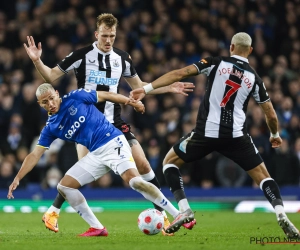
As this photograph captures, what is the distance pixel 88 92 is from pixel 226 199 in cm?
739

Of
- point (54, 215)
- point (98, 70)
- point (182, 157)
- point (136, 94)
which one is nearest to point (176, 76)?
point (136, 94)

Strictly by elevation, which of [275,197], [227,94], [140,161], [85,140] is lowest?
[275,197]

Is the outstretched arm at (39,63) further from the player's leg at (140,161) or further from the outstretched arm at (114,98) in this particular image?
the player's leg at (140,161)

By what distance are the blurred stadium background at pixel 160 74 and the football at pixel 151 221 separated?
665cm

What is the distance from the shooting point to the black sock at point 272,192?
933 centimetres

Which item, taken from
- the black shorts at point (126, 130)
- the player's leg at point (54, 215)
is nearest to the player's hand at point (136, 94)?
the black shorts at point (126, 130)

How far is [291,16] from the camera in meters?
20.3

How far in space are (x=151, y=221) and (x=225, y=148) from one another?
1.38 meters

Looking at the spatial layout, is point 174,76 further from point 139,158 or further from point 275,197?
point 275,197

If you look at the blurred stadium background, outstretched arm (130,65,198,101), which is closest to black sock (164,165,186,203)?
outstretched arm (130,65,198,101)

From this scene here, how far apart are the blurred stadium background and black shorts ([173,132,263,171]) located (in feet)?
19.9

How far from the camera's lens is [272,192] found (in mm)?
9391

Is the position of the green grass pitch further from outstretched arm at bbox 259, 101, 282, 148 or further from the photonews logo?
outstretched arm at bbox 259, 101, 282, 148

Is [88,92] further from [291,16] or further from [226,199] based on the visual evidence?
[291,16]
